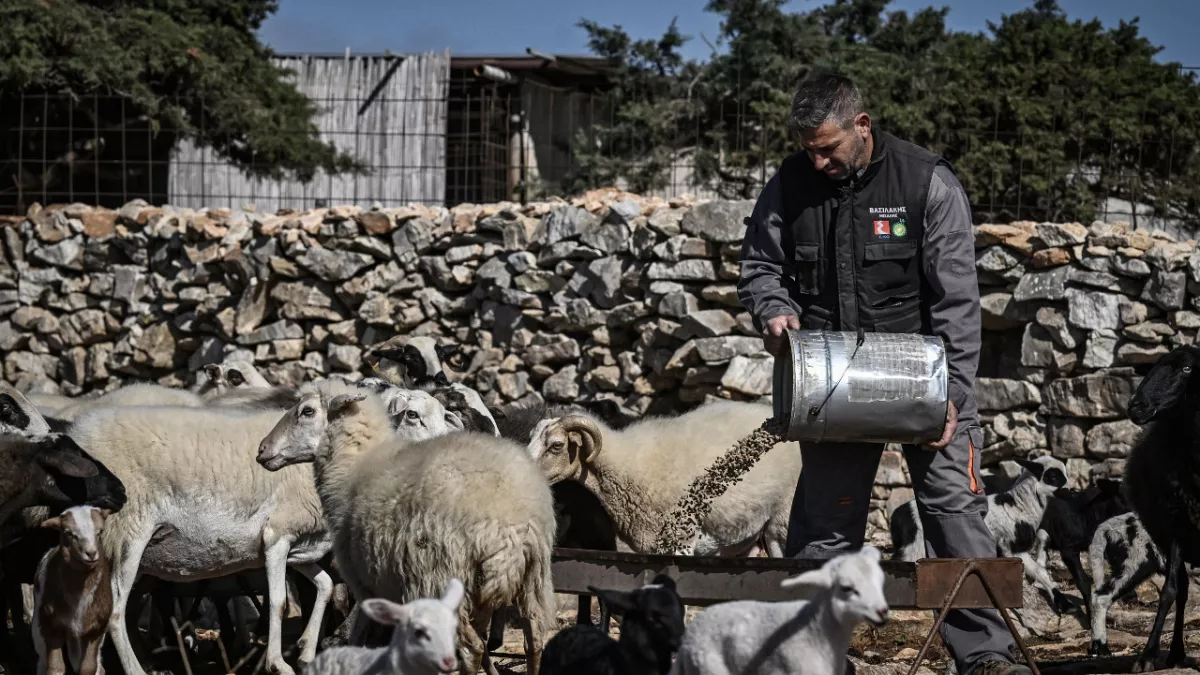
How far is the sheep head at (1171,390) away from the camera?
5.96m

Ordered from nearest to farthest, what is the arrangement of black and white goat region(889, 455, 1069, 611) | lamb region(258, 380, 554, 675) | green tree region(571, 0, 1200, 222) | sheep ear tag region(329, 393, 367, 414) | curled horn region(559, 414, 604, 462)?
lamb region(258, 380, 554, 675)
sheep ear tag region(329, 393, 367, 414)
curled horn region(559, 414, 604, 462)
black and white goat region(889, 455, 1069, 611)
green tree region(571, 0, 1200, 222)

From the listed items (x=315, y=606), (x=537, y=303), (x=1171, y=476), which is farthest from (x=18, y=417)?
(x=537, y=303)

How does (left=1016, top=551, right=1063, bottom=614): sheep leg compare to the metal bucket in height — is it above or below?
below

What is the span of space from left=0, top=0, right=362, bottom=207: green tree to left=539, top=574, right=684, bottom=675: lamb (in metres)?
11.6

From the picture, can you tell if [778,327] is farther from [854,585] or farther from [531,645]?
[531,645]

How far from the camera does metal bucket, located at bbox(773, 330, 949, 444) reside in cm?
451

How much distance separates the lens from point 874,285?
4.84m

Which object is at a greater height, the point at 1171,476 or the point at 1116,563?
the point at 1171,476

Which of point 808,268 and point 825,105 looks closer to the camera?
point 825,105

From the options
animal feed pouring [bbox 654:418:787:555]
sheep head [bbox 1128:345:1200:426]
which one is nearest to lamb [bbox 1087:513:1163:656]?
sheep head [bbox 1128:345:1200:426]

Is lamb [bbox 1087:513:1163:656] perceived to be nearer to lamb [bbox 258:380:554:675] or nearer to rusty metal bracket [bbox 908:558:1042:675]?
rusty metal bracket [bbox 908:558:1042:675]

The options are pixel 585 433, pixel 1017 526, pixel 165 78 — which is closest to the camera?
pixel 585 433

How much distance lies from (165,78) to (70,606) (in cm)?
1114

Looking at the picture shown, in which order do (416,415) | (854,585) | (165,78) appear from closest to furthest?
(854,585)
(416,415)
(165,78)
